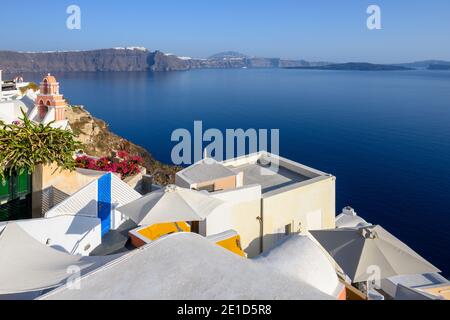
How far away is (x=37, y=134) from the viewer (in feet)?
31.4

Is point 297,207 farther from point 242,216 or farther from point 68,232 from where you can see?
point 68,232

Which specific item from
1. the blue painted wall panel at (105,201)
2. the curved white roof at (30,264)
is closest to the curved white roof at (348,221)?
the blue painted wall panel at (105,201)

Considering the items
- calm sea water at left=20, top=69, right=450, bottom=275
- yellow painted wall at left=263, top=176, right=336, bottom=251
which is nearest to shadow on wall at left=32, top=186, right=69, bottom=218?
yellow painted wall at left=263, top=176, right=336, bottom=251

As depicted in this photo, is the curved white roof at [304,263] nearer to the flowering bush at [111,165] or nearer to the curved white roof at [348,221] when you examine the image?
the flowering bush at [111,165]

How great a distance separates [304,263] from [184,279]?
1.98m

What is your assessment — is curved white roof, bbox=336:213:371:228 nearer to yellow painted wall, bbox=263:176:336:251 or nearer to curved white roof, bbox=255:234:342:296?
yellow painted wall, bbox=263:176:336:251

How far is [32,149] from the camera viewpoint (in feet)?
30.1

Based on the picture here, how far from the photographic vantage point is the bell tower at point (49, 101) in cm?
1730

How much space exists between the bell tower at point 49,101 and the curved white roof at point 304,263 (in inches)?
564

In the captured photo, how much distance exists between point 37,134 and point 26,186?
126 centimetres

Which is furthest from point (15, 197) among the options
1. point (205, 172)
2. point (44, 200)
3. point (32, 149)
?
Answer: point (205, 172)

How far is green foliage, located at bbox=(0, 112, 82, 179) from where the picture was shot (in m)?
8.84

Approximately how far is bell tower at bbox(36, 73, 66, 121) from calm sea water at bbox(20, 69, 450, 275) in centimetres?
2358
